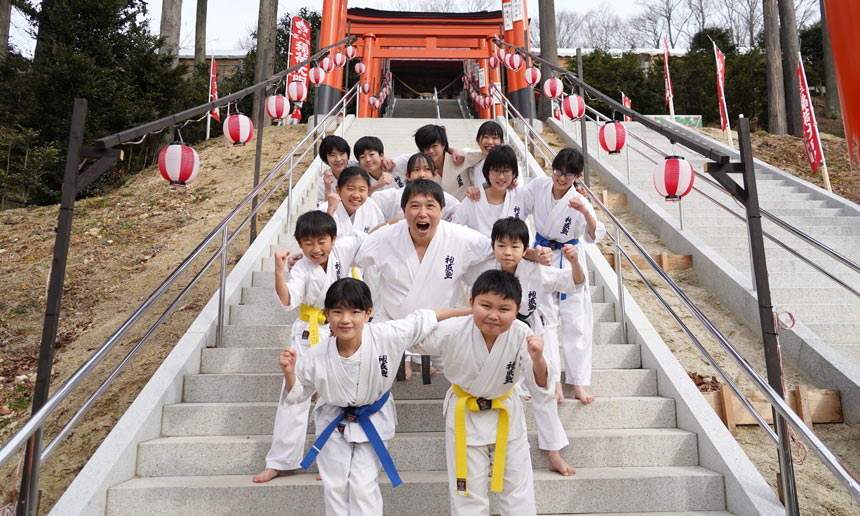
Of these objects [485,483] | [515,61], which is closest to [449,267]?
[485,483]

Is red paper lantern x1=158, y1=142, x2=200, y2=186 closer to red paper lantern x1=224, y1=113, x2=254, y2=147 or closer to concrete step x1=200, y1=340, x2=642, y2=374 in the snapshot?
concrete step x1=200, y1=340, x2=642, y2=374

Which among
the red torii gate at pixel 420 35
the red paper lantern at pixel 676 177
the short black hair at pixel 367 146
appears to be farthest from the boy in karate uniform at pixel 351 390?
the red torii gate at pixel 420 35

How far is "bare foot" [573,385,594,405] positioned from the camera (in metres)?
3.24

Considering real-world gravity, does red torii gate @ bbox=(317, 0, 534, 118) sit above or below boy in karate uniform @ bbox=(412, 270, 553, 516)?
above

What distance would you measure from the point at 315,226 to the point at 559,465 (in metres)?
1.83

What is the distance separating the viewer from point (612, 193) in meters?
7.84

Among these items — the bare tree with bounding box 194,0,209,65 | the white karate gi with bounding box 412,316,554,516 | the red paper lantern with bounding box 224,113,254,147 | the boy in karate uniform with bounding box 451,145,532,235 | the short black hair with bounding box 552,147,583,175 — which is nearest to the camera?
the white karate gi with bounding box 412,316,554,516

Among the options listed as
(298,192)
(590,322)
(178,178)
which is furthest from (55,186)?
(590,322)

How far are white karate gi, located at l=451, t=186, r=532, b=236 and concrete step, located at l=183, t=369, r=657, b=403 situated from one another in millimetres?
1048

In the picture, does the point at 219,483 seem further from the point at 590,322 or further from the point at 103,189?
the point at 103,189

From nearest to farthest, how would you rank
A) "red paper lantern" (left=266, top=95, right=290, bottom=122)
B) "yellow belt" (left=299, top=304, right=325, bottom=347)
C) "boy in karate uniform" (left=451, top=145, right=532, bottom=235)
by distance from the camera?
"yellow belt" (left=299, top=304, right=325, bottom=347)
"boy in karate uniform" (left=451, top=145, right=532, bottom=235)
"red paper lantern" (left=266, top=95, right=290, bottom=122)

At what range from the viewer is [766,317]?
246 centimetres

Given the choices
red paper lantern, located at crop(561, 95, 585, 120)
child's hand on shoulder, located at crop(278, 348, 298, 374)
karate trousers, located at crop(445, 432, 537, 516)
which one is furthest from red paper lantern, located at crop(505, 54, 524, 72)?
child's hand on shoulder, located at crop(278, 348, 298, 374)

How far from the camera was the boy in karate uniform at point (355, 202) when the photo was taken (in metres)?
3.84
